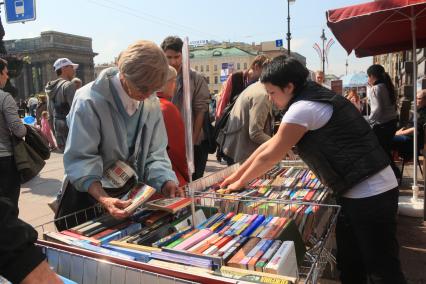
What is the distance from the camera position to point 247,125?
12.7ft

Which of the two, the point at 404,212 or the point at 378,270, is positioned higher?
the point at 378,270

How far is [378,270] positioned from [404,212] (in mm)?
3124

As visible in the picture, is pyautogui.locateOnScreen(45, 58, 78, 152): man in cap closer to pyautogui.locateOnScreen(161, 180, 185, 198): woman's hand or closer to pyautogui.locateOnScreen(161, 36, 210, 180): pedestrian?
pyautogui.locateOnScreen(161, 36, 210, 180): pedestrian

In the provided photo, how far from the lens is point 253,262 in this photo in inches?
54.1

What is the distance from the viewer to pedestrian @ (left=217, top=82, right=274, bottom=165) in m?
3.69

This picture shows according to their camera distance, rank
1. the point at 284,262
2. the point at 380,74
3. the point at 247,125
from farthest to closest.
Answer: the point at 380,74 → the point at 247,125 → the point at 284,262

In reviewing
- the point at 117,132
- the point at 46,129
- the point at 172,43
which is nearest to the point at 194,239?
the point at 117,132

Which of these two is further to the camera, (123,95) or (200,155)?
(200,155)

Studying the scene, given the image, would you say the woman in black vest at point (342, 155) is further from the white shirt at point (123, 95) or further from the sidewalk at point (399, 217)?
the sidewalk at point (399, 217)

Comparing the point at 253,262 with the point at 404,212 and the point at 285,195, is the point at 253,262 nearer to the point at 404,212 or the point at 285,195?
the point at 285,195

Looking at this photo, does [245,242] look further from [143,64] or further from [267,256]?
[143,64]

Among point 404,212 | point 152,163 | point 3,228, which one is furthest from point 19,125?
point 404,212

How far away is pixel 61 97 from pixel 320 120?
190 inches

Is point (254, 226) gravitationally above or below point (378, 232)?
above
